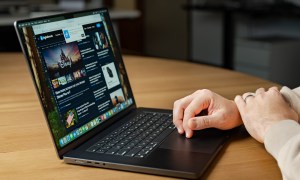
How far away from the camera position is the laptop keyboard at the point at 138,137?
2.78 feet

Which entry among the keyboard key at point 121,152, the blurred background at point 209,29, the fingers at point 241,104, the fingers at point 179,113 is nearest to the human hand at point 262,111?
the fingers at point 241,104

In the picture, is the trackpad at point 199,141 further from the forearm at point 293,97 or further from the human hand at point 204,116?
the forearm at point 293,97

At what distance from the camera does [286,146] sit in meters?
0.78

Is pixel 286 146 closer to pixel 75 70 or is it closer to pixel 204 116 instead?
pixel 204 116

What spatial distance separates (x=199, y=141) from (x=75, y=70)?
28 centimetres

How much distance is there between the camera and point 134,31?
5.30 m

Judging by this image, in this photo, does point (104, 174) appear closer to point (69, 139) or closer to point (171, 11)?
point (69, 139)

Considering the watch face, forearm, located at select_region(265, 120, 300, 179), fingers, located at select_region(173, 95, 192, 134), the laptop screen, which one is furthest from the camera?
the watch face

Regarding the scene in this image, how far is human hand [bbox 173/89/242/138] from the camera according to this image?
937mm

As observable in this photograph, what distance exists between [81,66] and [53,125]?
0.54 ft

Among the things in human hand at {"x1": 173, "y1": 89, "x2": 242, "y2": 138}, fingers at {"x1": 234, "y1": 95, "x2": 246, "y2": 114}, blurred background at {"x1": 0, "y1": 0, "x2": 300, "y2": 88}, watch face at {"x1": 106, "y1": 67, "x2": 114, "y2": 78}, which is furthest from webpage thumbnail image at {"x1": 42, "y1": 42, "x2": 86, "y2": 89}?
blurred background at {"x1": 0, "y1": 0, "x2": 300, "y2": 88}

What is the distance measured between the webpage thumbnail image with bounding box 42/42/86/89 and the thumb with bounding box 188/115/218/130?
24 cm

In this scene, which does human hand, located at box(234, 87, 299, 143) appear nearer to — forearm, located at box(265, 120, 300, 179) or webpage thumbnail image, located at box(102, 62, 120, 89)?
forearm, located at box(265, 120, 300, 179)

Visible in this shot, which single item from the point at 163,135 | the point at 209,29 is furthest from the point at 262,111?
the point at 209,29
